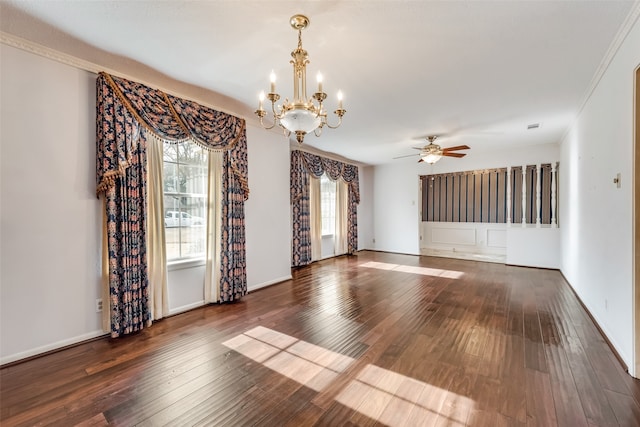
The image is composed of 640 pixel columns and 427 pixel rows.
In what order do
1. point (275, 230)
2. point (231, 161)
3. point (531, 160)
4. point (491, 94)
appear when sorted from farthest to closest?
1. point (531, 160)
2. point (275, 230)
3. point (231, 161)
4. point (491, 94)

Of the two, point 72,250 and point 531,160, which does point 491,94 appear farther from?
point 72,250

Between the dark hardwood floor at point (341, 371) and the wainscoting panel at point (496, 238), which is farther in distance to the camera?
the wainscoting panel at point (496, 238)

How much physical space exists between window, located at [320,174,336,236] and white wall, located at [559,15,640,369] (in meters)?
4.88

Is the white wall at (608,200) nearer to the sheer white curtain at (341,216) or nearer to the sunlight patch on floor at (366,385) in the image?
the sunlight patch on floor at (366,385)

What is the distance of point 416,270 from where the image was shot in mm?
5934

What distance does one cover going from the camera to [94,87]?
9.20ft

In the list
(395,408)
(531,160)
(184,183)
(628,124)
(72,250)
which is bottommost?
(395,408)

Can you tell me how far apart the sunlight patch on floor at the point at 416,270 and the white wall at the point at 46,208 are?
5.10 m

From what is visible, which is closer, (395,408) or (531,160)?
(395,408)

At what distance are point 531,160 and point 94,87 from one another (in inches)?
310

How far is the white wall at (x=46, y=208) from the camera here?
233 cm

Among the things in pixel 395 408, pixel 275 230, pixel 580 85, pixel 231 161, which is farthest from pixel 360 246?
pixel 395 408

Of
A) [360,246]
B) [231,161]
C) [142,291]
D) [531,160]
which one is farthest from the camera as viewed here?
[360,246]

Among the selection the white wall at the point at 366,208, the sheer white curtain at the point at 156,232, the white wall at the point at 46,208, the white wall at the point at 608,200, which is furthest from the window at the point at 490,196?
the white wall at the point at 46,208
